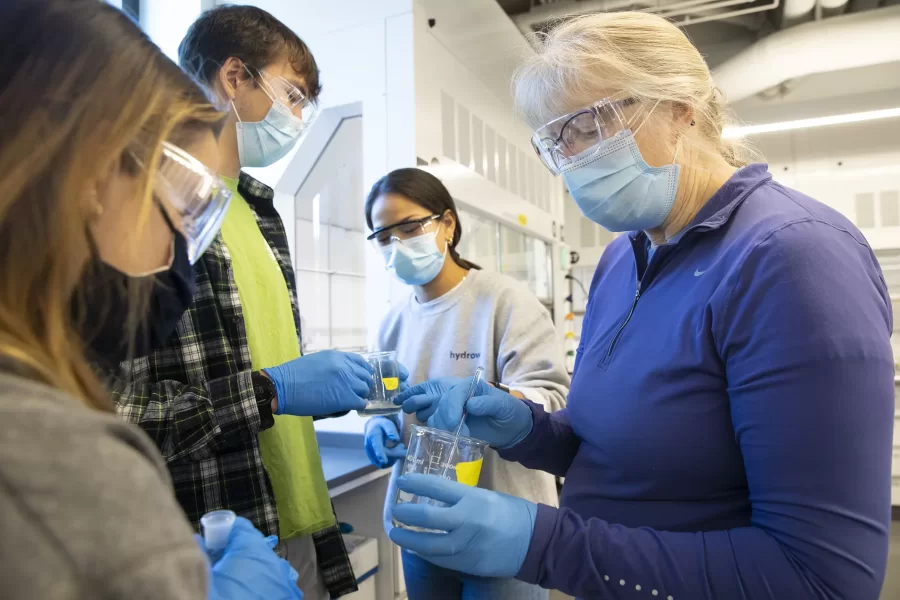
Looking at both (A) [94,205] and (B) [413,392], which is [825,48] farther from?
(A) [94,205]

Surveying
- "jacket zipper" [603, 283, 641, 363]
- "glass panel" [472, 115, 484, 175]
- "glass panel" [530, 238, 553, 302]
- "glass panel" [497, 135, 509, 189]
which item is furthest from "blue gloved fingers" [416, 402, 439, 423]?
"glass panel" [530, 238, 553, 302]

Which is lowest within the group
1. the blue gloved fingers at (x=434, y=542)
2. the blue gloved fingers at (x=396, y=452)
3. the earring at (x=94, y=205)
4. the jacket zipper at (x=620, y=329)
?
the blue gloved fingers at (x=396, y=452)

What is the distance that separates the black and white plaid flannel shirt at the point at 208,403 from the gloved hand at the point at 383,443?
448mm

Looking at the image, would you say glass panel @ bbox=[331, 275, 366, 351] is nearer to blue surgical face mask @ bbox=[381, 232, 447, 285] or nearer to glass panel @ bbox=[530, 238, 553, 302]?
blue surgical face mask @ bbox=[381, 232, 447, 285]

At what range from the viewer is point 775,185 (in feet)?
3.06

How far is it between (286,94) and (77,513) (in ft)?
4.00

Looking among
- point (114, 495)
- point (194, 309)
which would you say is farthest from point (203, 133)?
point (194, 309)

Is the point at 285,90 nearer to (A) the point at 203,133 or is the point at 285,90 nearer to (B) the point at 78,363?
(A) the point at 203,133

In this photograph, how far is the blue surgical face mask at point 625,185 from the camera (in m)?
1.01

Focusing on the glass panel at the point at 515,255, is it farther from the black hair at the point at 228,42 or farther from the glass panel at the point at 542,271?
the black hair at the point at 228,42

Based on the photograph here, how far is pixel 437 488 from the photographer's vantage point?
0.89 meters

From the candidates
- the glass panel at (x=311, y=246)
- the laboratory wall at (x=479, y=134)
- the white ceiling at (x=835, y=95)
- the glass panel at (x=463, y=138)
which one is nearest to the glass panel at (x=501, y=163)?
the laboratory wall at (x=479, y=134)

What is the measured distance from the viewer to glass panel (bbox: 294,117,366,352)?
8.06ft

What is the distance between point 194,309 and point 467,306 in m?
0.85
